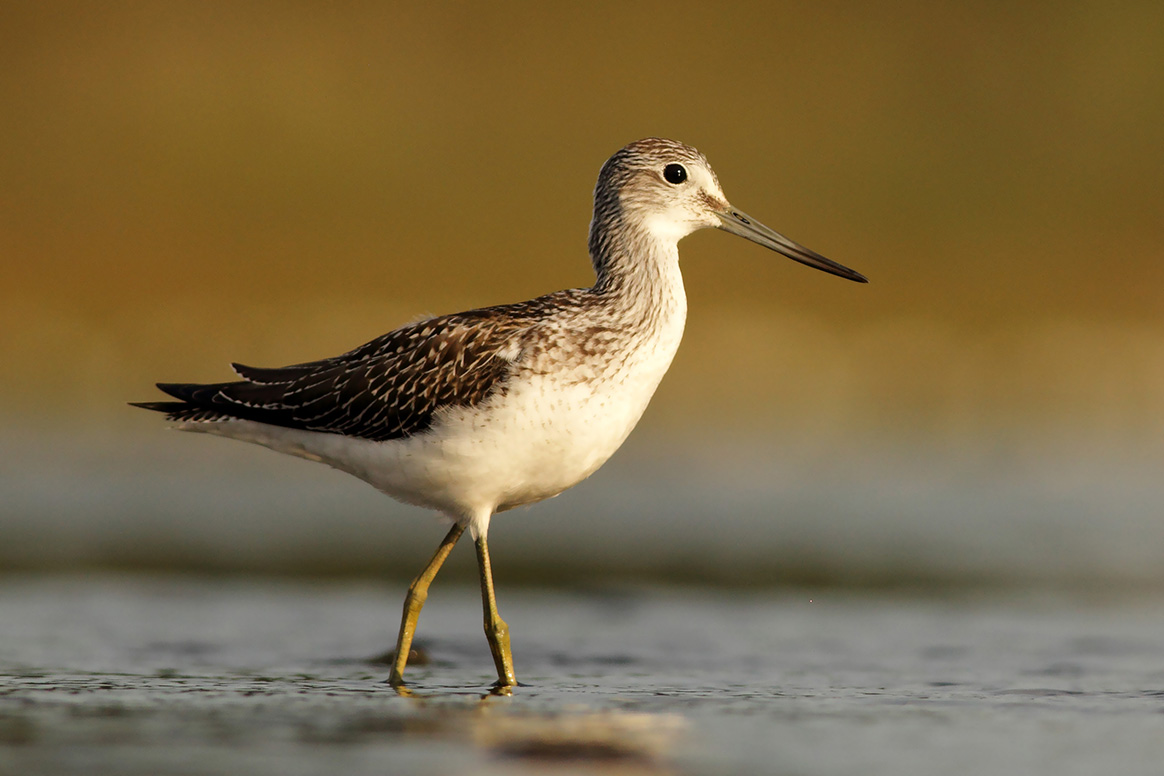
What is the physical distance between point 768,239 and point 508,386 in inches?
81.8

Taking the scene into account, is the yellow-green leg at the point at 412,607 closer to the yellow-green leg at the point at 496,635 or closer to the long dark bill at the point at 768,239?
the yellow-green leg at the point at 496,635

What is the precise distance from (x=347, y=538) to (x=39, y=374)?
7.19 metres

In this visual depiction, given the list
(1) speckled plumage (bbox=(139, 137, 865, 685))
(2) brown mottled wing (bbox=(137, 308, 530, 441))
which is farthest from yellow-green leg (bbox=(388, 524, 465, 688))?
(2) brown mottled wing (bbox=(137, 308, 530, 441))

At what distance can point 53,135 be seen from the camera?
25125mm

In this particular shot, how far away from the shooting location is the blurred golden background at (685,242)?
1770 cm

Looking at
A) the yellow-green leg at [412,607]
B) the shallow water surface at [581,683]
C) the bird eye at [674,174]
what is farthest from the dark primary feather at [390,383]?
the shallow water surface at [581,683]

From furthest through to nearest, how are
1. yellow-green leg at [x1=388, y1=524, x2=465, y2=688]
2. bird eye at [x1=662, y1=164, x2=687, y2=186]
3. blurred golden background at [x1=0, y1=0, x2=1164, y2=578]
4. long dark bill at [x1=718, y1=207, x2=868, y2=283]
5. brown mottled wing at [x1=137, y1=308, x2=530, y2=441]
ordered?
blurred golden background at [x1=0, y1=0, x2=1164, y2=578], long dark bill at [x1=718, y1=207, x2=868, y2=283], bird eye at [x1=662, y1=164, x2=687, y2=186], yellow-green leg at [x1=388, y1=524, x2=465, y2=688], brown mottled wing at [x1=137, y1=308, x2=530, y2=441]

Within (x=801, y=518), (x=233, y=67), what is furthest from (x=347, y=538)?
(x=233, y=67)

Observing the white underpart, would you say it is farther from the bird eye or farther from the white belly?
the bird eye

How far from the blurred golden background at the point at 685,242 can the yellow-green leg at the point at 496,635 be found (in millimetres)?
4177

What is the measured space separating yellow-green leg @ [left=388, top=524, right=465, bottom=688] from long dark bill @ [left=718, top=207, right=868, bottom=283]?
2.29 meters

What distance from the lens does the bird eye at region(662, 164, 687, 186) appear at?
9539 millimetres

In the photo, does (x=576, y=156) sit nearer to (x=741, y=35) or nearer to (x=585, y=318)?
(x=741, y=35)

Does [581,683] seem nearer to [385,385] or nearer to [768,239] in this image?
[385,385]
